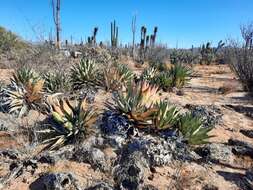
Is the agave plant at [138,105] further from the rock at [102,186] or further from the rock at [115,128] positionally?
the rock at [102,186]

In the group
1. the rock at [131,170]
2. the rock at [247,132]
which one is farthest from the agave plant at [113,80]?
the rock at [131,170]

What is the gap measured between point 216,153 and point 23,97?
4480 mm

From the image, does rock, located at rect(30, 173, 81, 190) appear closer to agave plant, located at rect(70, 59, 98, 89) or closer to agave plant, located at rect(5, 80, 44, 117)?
agave plant, located at rect(5, 80, 44, 117)

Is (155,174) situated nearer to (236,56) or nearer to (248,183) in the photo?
(248,183)

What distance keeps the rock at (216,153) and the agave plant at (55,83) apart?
4707mm

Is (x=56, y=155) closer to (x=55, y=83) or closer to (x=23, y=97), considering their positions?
(x=23, y=97)

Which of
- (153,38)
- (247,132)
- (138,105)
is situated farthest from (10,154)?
(153,38)

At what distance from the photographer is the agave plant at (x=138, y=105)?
639cm

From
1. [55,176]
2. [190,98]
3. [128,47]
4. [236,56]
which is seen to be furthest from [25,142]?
[128,47]

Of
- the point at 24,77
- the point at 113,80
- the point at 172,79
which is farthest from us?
the point at 172,79

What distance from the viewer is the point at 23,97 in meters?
7.90

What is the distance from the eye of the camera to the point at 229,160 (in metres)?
5.90

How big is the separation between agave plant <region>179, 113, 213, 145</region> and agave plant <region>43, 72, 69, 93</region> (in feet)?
13.8

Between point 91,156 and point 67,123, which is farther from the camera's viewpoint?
point 67,123
